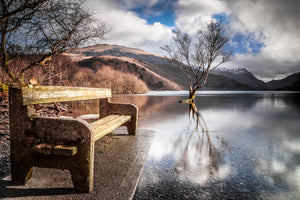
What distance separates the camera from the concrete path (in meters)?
2.20

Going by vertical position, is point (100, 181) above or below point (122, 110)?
below

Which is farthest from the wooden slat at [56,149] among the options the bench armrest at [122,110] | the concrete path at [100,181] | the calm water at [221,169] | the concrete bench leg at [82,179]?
the bench armrest at [122,110]

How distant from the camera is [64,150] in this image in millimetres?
2127

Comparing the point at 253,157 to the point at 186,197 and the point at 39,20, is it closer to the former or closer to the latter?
the point at 186,197

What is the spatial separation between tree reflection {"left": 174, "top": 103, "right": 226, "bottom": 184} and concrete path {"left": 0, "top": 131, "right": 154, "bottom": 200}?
69cm

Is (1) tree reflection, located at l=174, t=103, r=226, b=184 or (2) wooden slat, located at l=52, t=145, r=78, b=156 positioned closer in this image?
(2) wooden slat, located at l=52, t=145, r=78, b=156

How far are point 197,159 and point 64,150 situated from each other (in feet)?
7.74

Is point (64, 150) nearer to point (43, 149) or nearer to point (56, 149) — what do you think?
point (56, 149)

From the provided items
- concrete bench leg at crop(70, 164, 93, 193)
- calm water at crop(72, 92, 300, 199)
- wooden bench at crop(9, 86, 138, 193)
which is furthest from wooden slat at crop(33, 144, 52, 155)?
calm water at crop(72, 92, 300, 199)

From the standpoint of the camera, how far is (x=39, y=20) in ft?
29.1

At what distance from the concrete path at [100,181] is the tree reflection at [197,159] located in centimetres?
69

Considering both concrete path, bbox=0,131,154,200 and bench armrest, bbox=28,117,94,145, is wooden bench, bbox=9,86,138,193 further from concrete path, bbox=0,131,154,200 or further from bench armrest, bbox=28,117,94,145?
concrete path, bbox=0,131,154,200

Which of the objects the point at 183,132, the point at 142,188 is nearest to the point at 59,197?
the point at 142,188

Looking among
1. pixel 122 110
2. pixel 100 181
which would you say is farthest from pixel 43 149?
→ pixel 122 110
